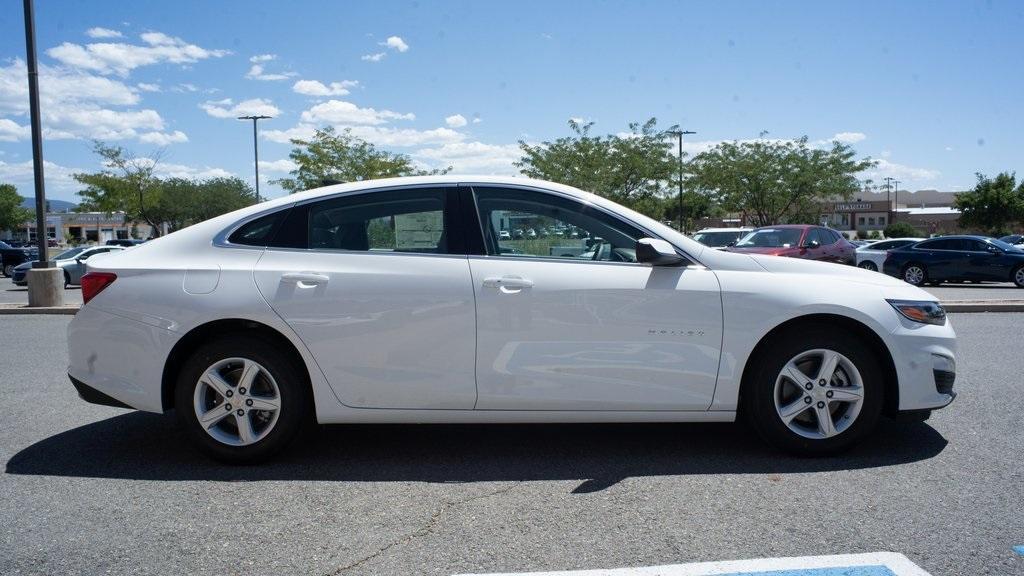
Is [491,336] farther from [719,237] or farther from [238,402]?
[719,237]

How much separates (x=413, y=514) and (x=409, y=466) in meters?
0.73

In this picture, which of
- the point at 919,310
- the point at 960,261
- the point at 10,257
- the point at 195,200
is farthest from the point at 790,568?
the point at 195,200

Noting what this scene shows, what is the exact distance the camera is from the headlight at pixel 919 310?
423cm

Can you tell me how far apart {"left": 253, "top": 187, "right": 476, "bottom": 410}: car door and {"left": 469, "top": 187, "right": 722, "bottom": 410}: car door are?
0.12m

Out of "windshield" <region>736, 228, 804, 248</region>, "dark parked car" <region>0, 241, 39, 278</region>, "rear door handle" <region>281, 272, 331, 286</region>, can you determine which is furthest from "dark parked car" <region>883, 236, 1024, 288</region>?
"dark parked car" <region>0, 241, 39, 278</region>

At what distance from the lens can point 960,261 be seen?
777 inches

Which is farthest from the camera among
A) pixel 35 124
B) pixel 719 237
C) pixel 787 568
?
pixel 719 237

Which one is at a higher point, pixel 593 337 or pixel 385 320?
pixel 385 320

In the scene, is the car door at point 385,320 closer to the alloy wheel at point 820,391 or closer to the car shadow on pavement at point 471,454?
the car shadow on pavement at point 471,454

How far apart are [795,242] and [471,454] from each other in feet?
44.4

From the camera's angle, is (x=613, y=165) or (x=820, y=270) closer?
(x=820, y=270)

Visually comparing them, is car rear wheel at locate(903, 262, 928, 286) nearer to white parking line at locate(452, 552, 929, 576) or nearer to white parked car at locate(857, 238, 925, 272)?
white parked car at locate(857, 238, 925, 272)

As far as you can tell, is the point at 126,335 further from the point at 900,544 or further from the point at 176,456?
the point at 900,544

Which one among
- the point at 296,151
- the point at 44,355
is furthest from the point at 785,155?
the point at 44,355
